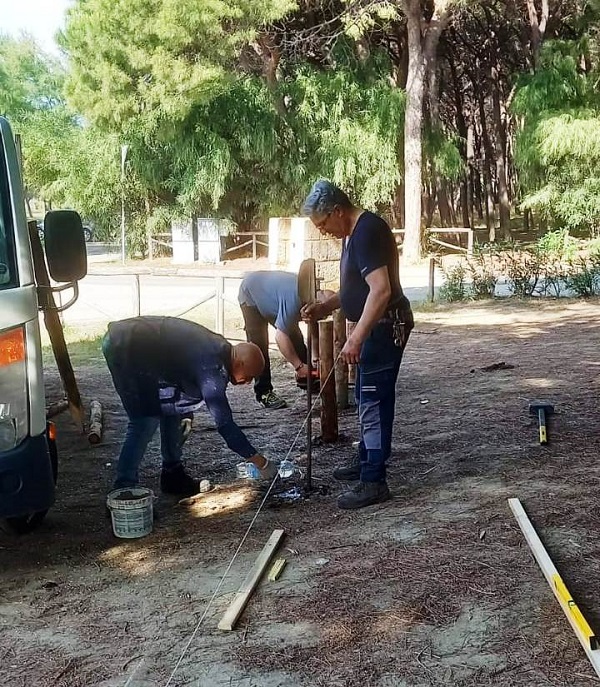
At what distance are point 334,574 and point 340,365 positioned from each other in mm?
3366

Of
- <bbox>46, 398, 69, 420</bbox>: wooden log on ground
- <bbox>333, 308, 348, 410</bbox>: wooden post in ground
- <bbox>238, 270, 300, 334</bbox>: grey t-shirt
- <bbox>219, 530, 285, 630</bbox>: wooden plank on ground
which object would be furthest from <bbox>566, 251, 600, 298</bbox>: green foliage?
<bbox>219, 530, 285, 630</bbox>: wooden plank on ground

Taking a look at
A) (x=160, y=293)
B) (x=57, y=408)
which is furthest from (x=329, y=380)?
(x=160, y=293)

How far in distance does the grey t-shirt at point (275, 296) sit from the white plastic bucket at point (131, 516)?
2691 millimetres

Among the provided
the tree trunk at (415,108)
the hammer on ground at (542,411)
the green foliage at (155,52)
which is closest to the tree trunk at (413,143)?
the tree trunk at (415,108)

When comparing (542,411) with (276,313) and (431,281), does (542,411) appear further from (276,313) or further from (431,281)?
(431,281)

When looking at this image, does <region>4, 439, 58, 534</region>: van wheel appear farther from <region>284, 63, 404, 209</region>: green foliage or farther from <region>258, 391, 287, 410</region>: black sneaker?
<region>284, 63, 404, 209</region>: green foliage

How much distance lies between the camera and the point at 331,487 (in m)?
5.28

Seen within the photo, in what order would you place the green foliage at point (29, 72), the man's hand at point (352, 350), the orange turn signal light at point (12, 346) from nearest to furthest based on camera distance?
1. the orange turn signal light at point (12, 346)
2. the man's hand at point (352, 350)
3. the green foliage at point (29, 72)

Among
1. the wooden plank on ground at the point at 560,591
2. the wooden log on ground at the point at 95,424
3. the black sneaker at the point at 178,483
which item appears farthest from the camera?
the wooden log on ground at the point at 95,424

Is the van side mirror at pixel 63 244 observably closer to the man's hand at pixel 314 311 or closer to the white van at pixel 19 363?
the white van at pixel 19 363

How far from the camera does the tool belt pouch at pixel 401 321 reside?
4574mm

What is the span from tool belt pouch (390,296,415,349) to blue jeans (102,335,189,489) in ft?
4.81

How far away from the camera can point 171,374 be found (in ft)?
15.5

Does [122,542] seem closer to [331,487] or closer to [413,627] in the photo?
[331,487]
